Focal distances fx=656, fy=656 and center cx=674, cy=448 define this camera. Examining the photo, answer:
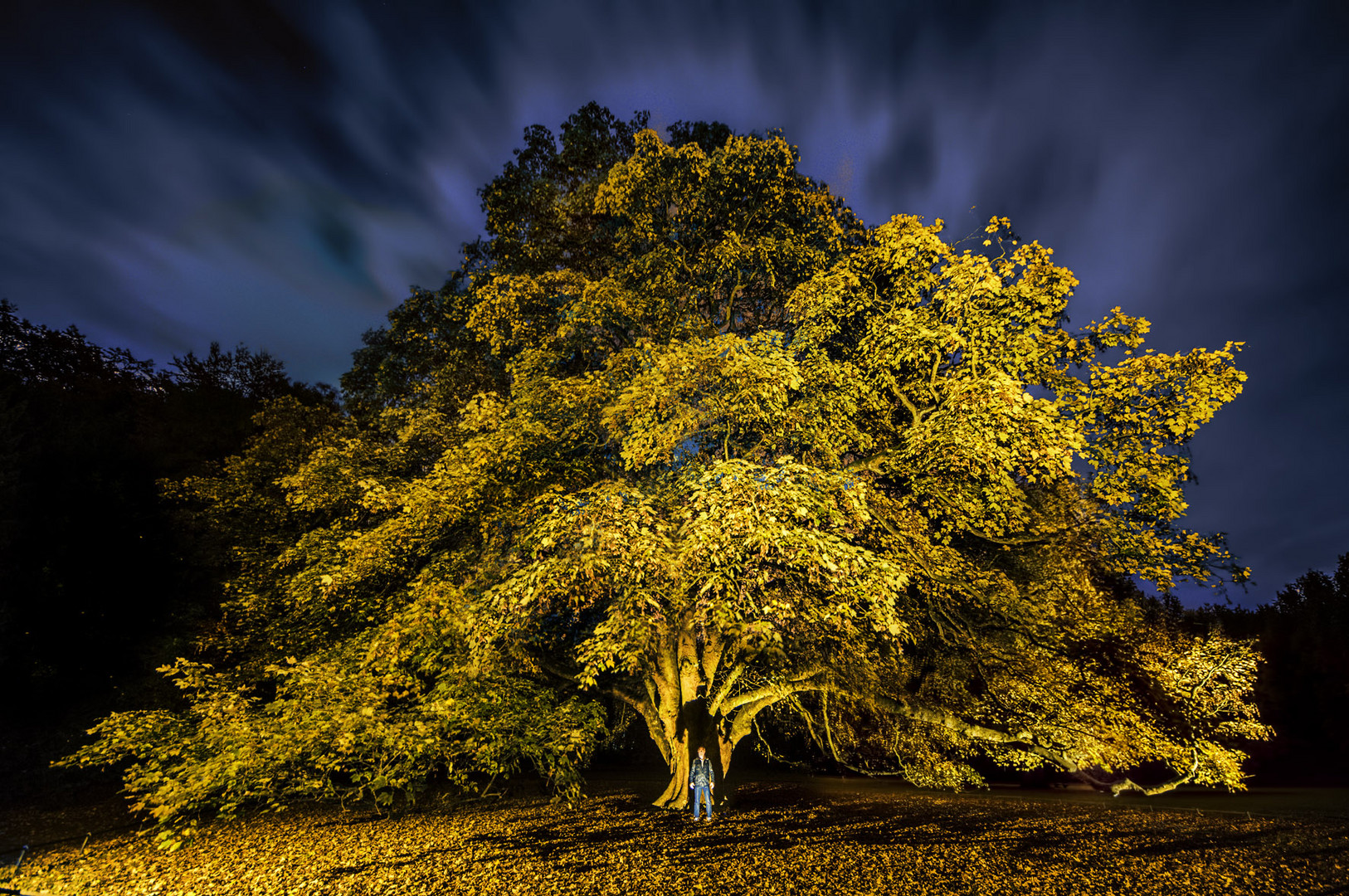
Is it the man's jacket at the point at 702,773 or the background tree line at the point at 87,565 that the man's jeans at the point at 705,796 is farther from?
the background tree line at the point at 87,565

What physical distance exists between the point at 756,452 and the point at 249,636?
52.6ft

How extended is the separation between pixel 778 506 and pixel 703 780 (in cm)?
755

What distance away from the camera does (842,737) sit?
18.2 metres

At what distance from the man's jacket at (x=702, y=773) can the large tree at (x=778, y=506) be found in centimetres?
78

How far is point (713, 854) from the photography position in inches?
442

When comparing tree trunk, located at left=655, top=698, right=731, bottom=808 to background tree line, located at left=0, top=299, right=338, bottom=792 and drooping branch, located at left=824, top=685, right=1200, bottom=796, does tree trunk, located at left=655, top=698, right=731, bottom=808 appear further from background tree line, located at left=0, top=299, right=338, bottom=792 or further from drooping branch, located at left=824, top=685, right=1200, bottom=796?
background tree line, located at left=0, top=299, right=338, bottom=792

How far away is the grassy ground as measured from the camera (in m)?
9.90

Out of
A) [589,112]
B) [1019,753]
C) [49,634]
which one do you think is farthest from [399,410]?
[49,634]

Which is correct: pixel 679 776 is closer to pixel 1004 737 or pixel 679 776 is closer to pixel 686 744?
pixel 686 744

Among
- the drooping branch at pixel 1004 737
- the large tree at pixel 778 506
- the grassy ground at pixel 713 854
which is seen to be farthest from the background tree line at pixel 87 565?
the drooping branch at pixel 1004 737

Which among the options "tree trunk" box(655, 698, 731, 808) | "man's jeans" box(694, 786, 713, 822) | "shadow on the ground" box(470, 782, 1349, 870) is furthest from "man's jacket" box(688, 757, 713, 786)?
"shadow on the ground" box(470, 782, 1349, 870)

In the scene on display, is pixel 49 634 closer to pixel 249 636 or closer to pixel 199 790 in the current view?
pixel 249 636

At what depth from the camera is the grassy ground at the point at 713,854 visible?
9898 mm

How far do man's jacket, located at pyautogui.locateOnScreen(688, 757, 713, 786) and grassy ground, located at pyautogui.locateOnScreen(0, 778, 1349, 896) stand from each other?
80 cm
